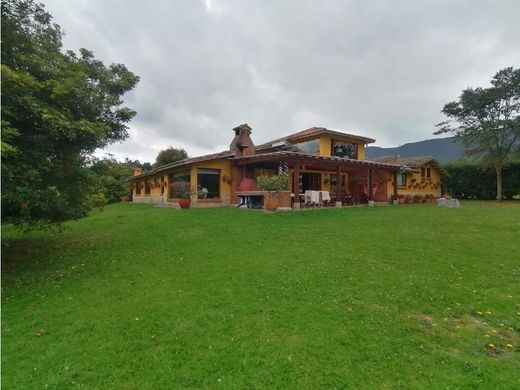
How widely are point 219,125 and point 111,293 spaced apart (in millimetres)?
20942

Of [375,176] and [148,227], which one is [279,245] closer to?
[148,227]

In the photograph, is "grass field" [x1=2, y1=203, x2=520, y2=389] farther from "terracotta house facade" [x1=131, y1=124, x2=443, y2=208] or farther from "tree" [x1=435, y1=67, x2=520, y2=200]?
"tree" [x1=435, y1=67, x2=520, y2=200]

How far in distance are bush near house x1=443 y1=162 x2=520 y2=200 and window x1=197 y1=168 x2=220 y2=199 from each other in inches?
925

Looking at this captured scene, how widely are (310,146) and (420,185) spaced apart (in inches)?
541

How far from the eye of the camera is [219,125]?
80.9ft

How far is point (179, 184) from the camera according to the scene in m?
18.9

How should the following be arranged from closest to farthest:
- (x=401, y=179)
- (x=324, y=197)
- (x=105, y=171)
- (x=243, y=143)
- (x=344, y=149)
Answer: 1. (x=105, y=171)
2. (x=324, y=197)
3. (x=243, y=143)
4. (x=344, y=149)
5. (x=401, y=179)

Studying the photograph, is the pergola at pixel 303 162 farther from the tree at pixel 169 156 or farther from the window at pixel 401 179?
the tree at pixel 169 156

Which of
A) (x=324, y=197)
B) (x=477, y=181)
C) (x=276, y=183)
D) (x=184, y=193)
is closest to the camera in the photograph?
(x=276, y=183)

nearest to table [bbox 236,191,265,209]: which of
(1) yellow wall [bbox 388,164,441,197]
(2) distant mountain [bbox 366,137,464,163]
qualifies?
(1) yellow wall [bbox 388,164,441,197]

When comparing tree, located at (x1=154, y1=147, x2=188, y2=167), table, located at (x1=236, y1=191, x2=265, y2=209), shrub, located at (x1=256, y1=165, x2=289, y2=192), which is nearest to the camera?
shrub, located at (x1=256, y1=165, x2=289, y2=192)

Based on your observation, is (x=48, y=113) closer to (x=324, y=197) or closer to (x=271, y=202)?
(x=271, y=202)

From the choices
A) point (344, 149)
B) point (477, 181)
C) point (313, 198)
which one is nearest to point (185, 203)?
point (313, 198)

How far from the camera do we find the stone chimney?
19078 millimetres
